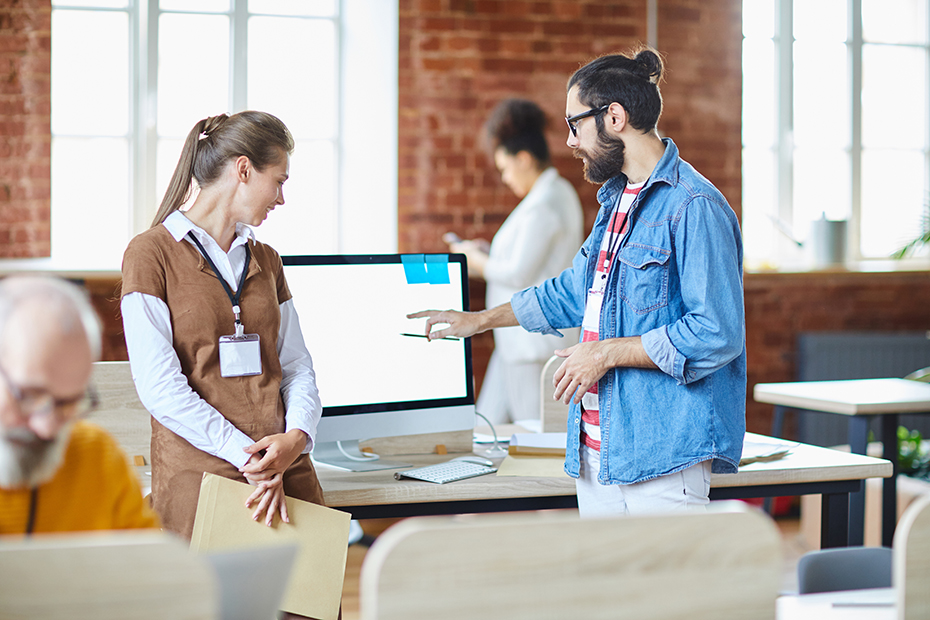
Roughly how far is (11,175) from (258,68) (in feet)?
4.06

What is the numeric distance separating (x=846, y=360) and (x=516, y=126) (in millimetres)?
2144

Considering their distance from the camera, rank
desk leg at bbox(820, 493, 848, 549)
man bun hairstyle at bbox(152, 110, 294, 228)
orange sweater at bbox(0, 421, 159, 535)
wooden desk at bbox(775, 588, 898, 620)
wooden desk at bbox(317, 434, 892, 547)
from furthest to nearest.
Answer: desk leg at bbox(820, 493, 848, 549) < wooden desk at bbox(317, 434, 892, 547) < man bun hairstyle at bbox(152, 110, 294, 228) < wooden desk at bbox(775, 588, 898, 620) < orange sweater at bbox(0, 421, 159, 535)

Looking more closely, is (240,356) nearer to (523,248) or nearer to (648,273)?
(648,273)

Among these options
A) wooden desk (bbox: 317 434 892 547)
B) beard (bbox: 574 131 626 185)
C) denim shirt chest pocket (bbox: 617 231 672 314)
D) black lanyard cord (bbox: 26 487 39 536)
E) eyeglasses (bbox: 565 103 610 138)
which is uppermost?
eyeglasses (bbox: 565 103 610 138)

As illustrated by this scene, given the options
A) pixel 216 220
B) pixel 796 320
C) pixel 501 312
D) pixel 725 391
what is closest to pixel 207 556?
pixel 216 220

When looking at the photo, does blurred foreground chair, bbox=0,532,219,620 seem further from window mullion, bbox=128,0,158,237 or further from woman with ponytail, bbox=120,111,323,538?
window mullion, bbox=128,0,158,237

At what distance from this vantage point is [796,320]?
4.78m

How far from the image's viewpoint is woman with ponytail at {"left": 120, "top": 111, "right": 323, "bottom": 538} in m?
1.63

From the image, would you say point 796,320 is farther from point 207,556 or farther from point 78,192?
point 207,556

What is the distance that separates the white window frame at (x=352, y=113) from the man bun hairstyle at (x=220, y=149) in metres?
2.54

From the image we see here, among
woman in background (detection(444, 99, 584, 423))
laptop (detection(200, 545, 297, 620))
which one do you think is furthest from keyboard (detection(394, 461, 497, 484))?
woman in background (detection(444, 99, 584, 423))

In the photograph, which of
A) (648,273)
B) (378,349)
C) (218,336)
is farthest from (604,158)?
(218,336)

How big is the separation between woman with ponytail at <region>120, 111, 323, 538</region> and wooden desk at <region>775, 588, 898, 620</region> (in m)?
0.91

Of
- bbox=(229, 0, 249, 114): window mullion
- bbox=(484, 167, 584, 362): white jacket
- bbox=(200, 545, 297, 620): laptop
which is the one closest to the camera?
bbox=(200, 545, 297, 620): laptop
